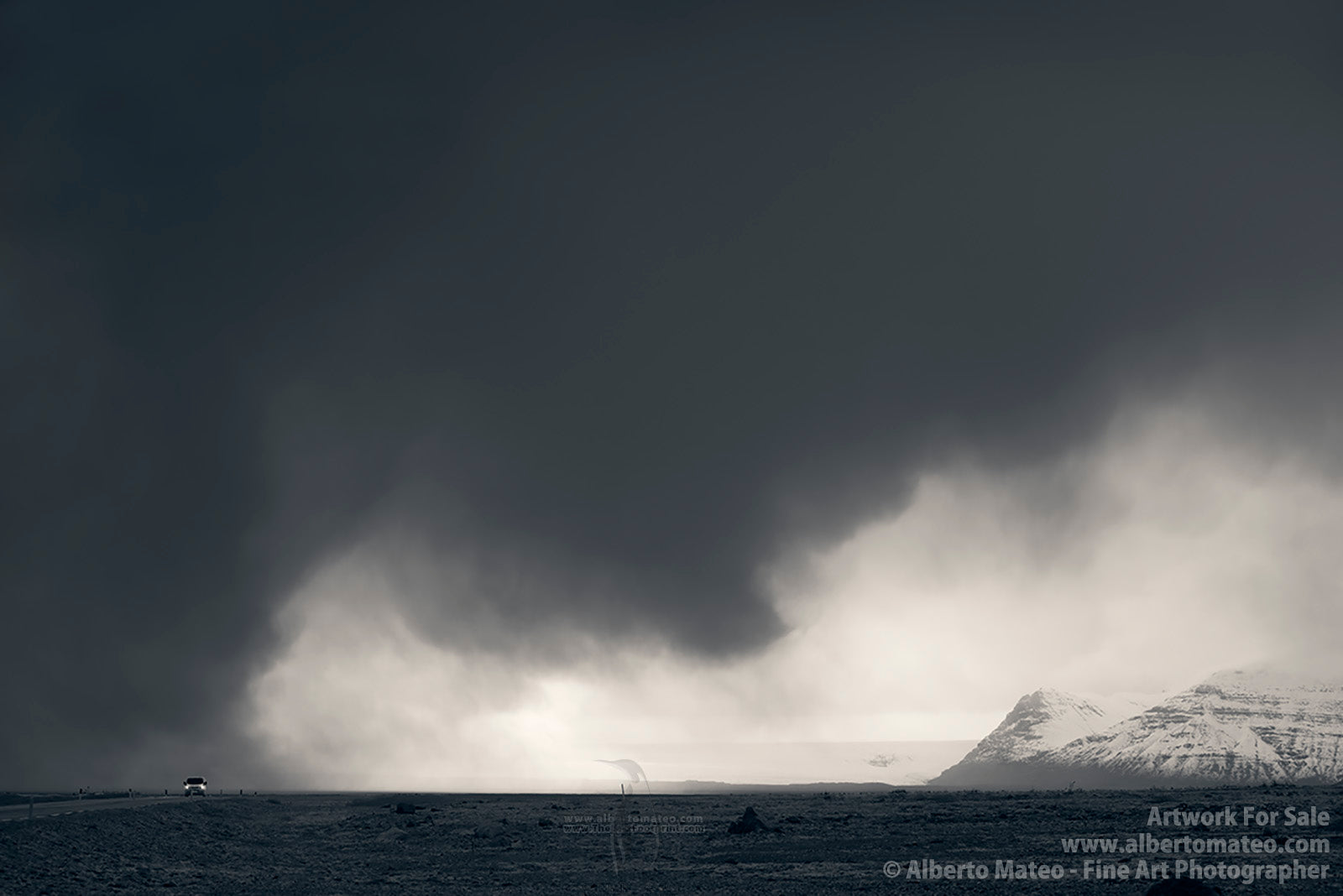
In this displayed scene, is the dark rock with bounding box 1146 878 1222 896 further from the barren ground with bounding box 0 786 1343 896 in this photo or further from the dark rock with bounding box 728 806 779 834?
the dark rock with bounding box 728 806 779 834

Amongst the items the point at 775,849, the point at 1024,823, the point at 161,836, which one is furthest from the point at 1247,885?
the point at 161,836

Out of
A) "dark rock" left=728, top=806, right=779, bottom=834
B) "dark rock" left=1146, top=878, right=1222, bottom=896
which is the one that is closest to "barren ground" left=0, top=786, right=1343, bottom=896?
"dark rock" left=728, top=806, right=779, bottom=834

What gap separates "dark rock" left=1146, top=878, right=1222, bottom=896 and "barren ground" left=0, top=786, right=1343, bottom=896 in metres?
3.49

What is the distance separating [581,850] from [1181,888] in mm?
40428

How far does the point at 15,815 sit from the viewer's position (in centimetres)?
7306

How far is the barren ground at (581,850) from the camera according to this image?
49.4m

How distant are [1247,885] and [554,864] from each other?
37182 mm

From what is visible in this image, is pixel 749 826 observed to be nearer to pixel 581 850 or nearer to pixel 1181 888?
pixel 581 850

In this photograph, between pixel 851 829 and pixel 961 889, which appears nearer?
pixel 961 889

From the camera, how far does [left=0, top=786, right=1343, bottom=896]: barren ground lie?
162ft

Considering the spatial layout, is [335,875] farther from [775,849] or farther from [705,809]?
[705,809]

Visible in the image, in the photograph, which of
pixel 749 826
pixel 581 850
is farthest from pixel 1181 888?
pixel 749 826

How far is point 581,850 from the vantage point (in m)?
66.6

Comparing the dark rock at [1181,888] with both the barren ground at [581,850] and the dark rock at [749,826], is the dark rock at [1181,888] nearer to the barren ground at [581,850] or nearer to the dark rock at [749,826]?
the barren ground at [581,850]
